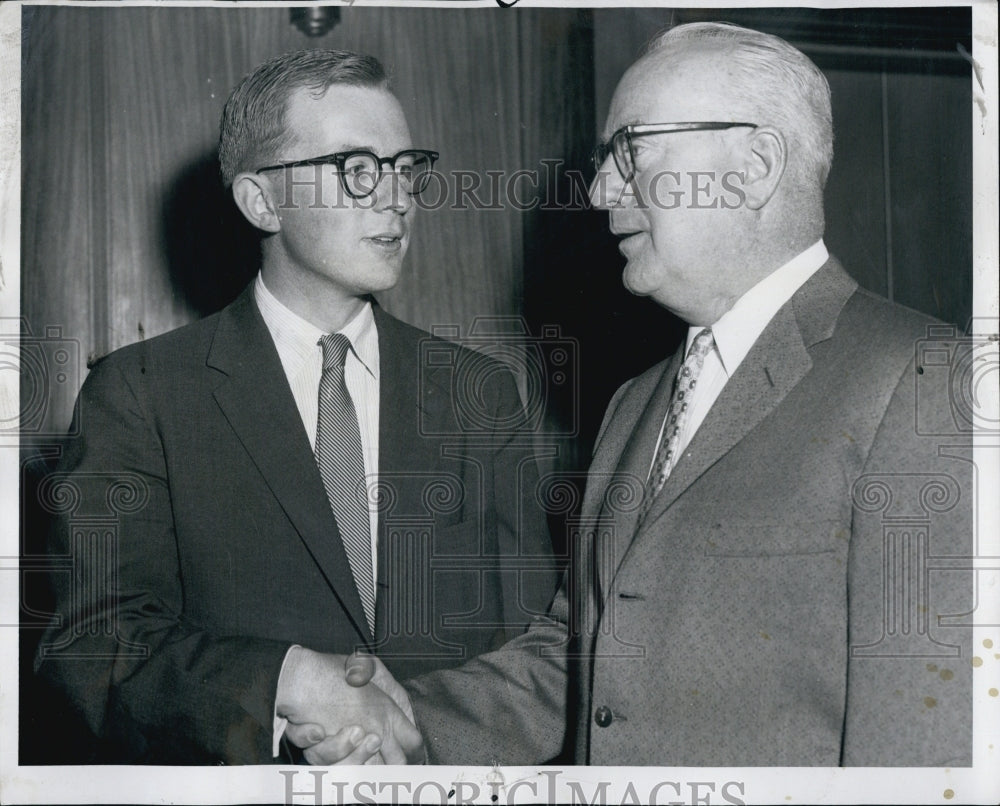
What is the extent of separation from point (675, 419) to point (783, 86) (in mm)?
547

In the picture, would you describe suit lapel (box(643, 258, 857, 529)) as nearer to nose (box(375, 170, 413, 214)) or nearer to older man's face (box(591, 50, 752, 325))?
older man's face (box(591, 50, 752, 325))

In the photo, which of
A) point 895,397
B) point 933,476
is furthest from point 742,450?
point 933,476

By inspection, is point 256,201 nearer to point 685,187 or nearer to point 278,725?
point 685,187

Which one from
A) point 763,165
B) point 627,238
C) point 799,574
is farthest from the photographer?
point 627,238

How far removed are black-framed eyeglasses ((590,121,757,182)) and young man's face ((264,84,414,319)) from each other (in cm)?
35

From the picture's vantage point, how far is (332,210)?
6.37ft

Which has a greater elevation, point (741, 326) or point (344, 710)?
point (741, 326)

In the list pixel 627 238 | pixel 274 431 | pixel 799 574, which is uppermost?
pixel 627 238

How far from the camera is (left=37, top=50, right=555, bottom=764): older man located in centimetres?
191

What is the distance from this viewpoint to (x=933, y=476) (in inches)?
72.9

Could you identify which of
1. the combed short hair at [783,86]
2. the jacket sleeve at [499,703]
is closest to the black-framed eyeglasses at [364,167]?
the combed short hair at [783,86]

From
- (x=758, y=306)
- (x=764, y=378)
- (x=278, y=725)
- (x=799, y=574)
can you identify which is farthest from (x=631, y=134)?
(x=278, y=725)

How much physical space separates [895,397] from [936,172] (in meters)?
0.50

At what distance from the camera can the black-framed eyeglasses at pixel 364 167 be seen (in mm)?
1940
